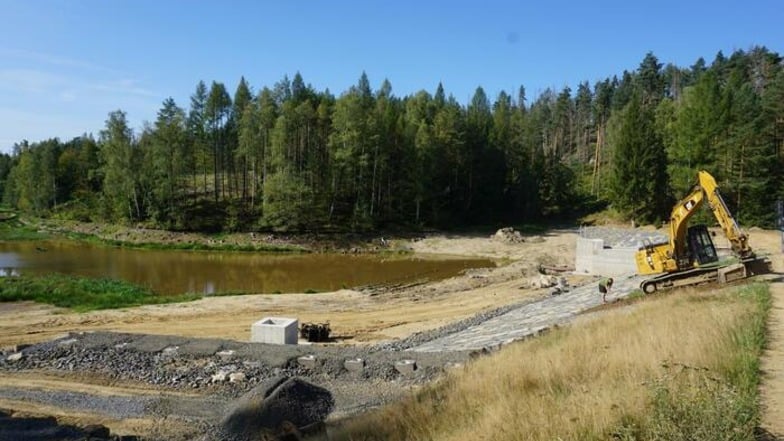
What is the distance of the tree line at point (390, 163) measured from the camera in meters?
47.9

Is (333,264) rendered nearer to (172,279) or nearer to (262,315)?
(172,279)

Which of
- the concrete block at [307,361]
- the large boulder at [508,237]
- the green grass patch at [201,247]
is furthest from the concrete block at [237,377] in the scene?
the large boulder at [508,237]

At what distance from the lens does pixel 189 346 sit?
1673 centimetres

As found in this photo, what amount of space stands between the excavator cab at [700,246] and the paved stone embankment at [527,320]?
3.01 m

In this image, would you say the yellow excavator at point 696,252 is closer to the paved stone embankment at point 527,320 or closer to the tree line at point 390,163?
the paved stone embankment at point 527,320

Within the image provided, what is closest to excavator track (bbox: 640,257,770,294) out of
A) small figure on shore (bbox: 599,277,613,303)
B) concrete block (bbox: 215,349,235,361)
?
small figure on shore (bbox: 599,277,613,303)

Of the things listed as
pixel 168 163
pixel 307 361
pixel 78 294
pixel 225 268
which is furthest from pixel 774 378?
pixel 168 163

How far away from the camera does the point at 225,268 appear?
1566 inches

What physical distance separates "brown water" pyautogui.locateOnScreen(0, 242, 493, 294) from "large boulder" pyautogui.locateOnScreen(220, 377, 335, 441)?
2246 centimetres

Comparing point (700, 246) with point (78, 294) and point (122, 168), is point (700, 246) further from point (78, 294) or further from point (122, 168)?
point (122, 168)

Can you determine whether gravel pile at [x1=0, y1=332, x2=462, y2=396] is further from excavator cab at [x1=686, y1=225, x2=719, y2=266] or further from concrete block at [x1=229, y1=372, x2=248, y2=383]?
excavator cab at [x1=686, y1=225, x2=719, y2=266]

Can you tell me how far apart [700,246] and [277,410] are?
17266mm

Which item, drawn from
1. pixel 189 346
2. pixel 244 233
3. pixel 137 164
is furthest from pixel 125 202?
pixel 189 346

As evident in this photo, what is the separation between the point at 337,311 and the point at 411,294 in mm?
5486
